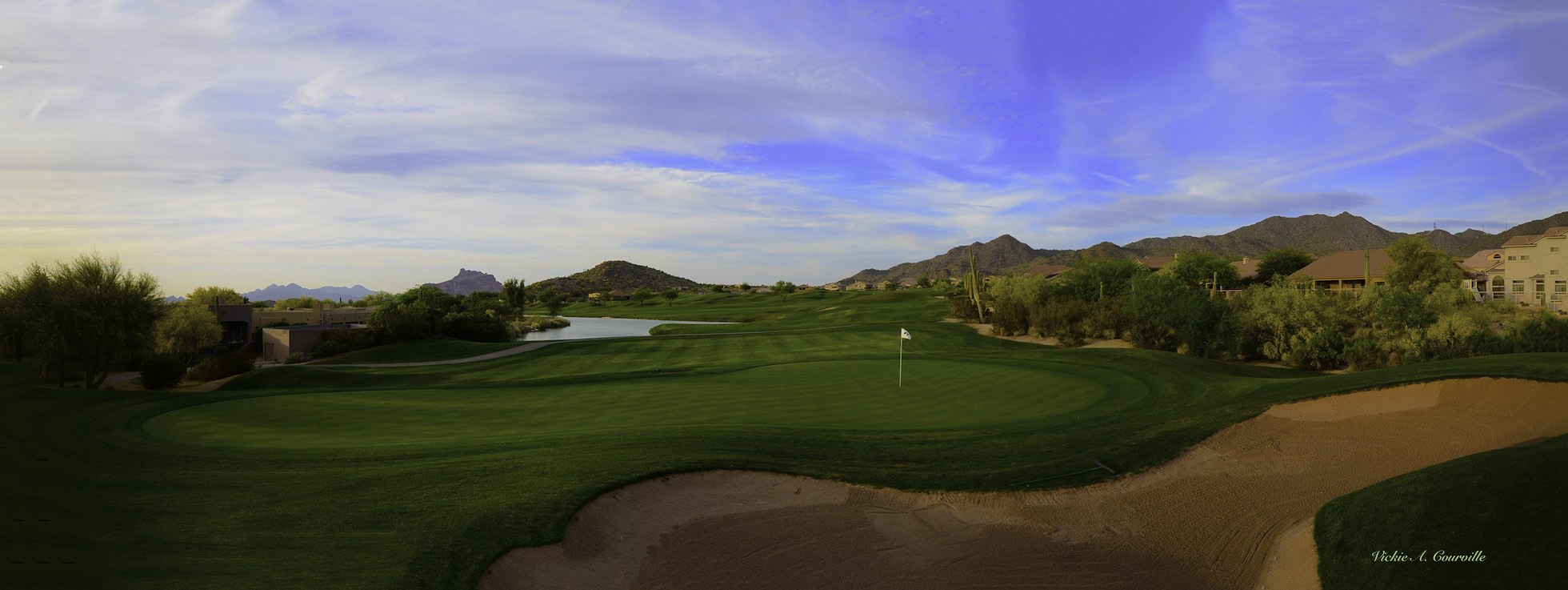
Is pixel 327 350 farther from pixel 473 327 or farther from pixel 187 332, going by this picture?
pixel 473 327

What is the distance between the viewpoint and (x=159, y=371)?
26062 millimetres

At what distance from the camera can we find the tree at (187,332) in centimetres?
3784

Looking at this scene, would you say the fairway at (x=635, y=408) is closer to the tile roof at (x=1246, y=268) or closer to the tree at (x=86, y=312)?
the tree at (x=86, y=312)

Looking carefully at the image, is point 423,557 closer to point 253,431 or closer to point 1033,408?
→ point 253,431

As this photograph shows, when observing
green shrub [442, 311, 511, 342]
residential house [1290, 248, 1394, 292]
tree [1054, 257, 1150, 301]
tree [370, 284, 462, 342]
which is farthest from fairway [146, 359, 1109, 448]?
residential house [1290, 248, 1394, 292]

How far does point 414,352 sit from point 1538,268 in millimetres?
80558

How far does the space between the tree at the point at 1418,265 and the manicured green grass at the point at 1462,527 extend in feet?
193

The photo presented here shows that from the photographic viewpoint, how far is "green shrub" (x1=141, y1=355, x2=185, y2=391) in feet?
85.1

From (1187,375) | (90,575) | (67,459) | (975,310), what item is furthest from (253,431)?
(975,310)

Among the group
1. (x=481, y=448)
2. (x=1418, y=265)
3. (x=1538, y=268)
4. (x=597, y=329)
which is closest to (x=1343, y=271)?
(x=1418, y=265)

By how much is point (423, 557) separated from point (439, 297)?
67.6 m

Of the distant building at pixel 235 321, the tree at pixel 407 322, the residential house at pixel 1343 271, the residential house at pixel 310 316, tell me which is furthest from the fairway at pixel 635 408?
the residential house at pixel 1343 271

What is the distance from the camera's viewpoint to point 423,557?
8.04 metres

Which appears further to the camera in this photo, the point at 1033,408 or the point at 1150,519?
the point at 1033,408
